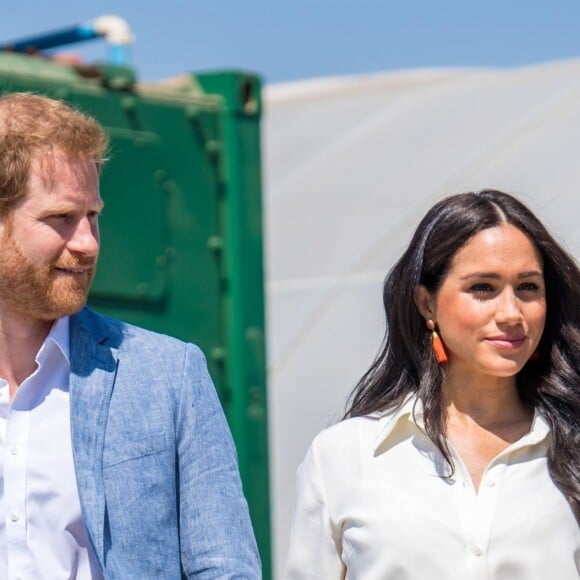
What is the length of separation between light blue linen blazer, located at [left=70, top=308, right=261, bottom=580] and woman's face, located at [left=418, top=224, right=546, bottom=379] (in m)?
0.58

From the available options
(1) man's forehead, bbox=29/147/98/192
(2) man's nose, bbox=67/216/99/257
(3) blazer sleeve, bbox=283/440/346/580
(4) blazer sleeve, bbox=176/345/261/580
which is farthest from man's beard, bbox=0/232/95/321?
(3) blazer sleeve, bbox=283/440/346/580

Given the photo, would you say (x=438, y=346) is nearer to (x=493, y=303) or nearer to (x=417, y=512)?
(x=493, y=303)

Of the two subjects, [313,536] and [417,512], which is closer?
[417,512]

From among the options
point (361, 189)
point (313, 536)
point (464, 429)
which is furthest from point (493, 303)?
point (361, 189)

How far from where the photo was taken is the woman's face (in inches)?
134

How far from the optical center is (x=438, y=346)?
11.6ft

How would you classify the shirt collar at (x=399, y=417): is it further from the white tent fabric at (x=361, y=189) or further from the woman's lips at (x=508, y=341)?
the white tent fabric at (x=361, y=189)

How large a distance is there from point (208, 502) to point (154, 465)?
5.4 inches

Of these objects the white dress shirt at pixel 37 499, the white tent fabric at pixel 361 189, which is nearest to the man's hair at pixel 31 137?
the white dress shirt at pixel 37 499

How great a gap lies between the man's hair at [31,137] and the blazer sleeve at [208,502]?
0.52 m

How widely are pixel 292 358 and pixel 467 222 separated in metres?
6.74

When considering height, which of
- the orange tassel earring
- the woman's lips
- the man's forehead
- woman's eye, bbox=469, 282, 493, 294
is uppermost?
the man's forehead

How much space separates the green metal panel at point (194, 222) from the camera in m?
5.96

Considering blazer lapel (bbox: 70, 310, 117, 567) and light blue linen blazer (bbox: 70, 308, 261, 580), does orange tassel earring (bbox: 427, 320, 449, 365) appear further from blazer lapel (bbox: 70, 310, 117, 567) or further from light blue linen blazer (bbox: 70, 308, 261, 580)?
blazer lapel (bbox: 70, 310, 117, 567)
